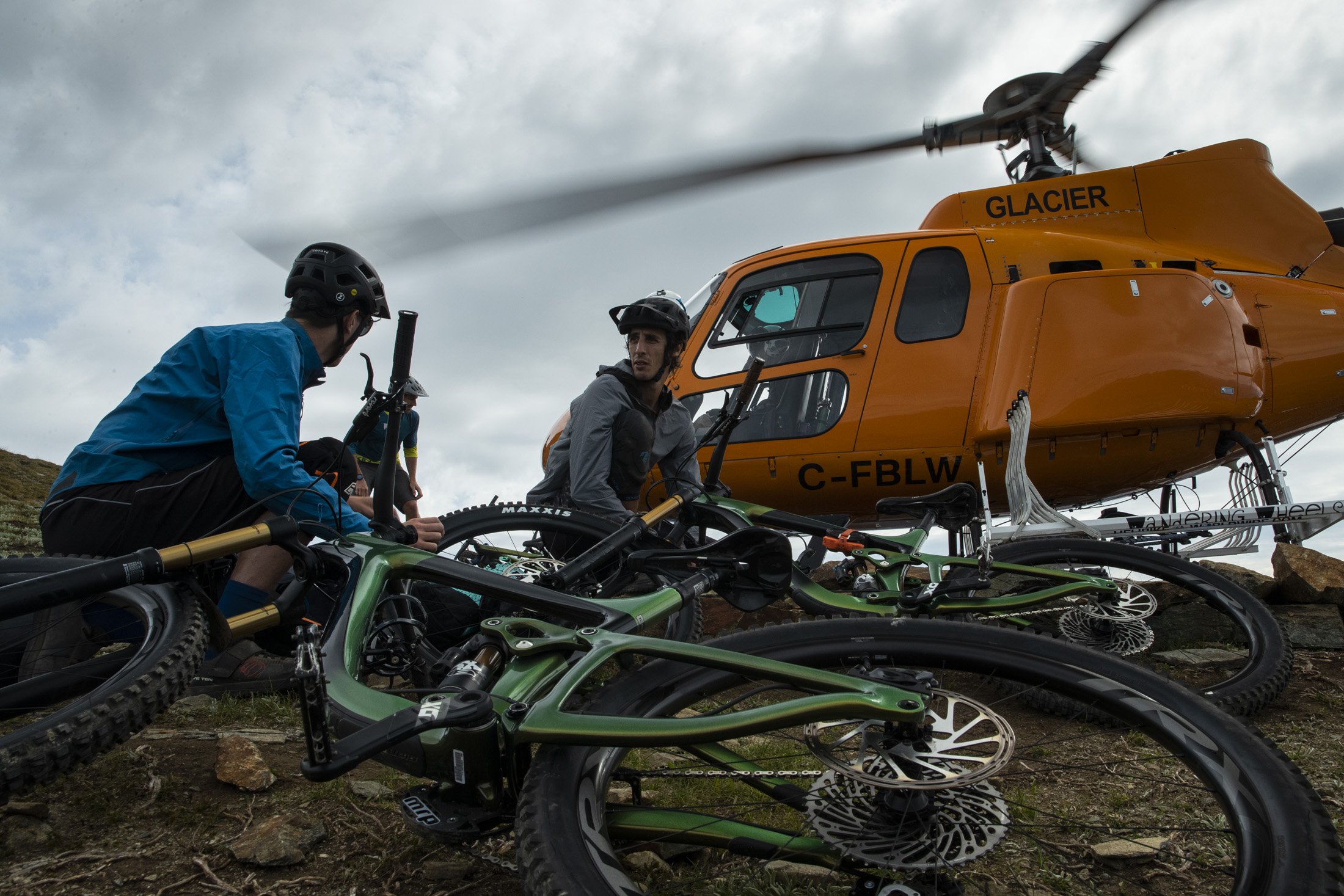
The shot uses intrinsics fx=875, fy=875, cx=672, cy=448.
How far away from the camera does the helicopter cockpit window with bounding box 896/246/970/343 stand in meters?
6.07

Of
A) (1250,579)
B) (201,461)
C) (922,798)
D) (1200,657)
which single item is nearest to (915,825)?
(922,798)

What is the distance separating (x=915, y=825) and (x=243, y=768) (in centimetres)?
210

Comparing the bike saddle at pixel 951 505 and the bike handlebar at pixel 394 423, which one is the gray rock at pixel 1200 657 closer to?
the bike saddle at pixel 951 505

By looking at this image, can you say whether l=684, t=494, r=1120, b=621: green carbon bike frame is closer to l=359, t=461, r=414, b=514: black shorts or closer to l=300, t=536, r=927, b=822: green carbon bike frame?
l=300, t=536, r=927, b=822: green carbon bike frame

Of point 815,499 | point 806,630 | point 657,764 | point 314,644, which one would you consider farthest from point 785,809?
point 815,499

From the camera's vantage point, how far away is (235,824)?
2.43 metres

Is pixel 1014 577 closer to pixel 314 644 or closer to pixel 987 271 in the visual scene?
pixel 987 271

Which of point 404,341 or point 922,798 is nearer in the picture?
point 922,798

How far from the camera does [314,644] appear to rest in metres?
1.78

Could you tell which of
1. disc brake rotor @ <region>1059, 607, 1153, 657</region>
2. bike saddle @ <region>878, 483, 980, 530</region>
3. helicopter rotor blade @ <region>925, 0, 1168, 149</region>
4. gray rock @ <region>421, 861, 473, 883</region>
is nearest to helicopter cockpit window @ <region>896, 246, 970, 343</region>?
helicopter rotor blade @ <region>925, 0, 1168, 149</region>

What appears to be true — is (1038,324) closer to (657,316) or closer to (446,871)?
(657,316)

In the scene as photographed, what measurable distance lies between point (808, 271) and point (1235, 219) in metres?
3.14

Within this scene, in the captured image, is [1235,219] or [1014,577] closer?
[1014,577]

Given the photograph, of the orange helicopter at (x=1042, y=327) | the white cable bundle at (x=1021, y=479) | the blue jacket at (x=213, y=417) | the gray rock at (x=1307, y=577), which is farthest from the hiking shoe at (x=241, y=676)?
the gray rock at (x=1307, y=577)
